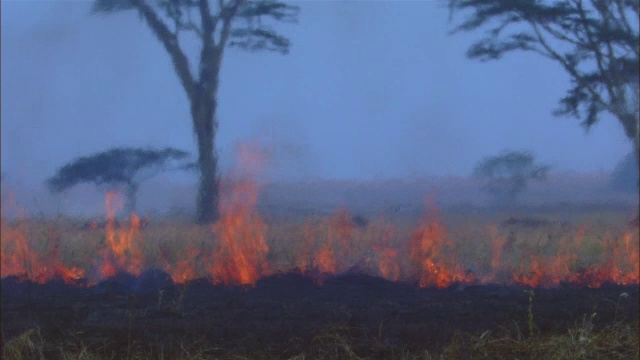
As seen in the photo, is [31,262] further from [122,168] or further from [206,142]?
[206,142]

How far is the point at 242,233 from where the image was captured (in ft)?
18.6

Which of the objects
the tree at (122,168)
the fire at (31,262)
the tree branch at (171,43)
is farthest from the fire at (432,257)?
the fire at (31,262)

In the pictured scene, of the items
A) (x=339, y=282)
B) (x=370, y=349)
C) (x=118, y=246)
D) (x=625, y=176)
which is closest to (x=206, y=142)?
(x=118, y=246)

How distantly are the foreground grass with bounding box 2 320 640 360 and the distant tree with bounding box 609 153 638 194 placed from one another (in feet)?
6.63

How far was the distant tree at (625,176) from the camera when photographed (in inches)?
254

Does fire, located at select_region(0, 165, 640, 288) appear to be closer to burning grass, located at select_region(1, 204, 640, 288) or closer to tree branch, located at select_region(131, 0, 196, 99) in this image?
burning grass, located at select_region(1, 204, 640, 288)

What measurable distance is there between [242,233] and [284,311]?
2.26ft

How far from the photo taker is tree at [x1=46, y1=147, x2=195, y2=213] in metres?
5.41

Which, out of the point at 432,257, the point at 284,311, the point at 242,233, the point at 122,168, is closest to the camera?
→ the point at 284,311

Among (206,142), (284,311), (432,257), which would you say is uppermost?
(206,142)

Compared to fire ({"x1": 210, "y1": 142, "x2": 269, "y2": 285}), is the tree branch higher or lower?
higher

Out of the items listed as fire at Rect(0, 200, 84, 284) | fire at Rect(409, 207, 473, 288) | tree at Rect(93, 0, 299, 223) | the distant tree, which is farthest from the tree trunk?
the distant tree

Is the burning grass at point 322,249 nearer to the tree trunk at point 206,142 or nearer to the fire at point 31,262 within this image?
the fire at point 31,262

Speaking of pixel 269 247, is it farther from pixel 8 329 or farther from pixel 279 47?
pixel 8 329
